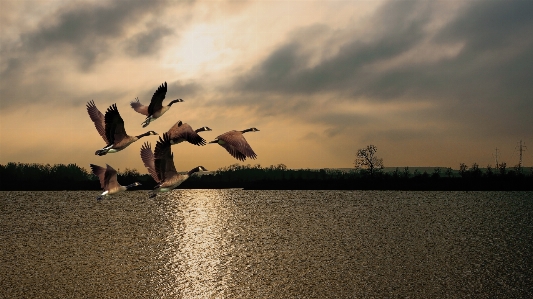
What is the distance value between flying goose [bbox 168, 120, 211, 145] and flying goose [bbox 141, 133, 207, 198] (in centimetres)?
5

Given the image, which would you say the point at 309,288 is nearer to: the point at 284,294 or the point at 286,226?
the point at 284,294

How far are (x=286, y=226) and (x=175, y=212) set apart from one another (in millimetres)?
50292

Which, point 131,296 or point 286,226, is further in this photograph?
point 286,226

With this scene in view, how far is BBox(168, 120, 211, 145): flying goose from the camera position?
4164 mm

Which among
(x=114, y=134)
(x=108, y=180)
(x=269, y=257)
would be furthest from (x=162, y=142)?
(x=269, y=257)

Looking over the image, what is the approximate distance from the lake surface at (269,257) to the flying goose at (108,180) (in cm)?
3172

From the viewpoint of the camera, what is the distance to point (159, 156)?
4344 millimetres

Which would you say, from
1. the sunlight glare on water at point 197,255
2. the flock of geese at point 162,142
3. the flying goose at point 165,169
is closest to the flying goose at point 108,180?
the flock of geese at point 162,142

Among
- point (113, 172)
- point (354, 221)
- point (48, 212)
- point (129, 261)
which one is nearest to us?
point (113, 172)

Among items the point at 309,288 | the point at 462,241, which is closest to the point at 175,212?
the point at 462,241

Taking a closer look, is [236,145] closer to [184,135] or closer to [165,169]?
[184,135]

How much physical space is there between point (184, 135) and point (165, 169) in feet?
1.58

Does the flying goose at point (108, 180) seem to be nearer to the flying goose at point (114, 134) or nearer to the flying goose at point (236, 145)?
the flying goose at point (114, 134)

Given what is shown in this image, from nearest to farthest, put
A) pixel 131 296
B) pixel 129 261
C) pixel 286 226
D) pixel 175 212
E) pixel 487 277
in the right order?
1. pixel 131 296
2. pixel 487 277
3. pixel 129 261
4. pixel 286 226
5. pixel 175 212
